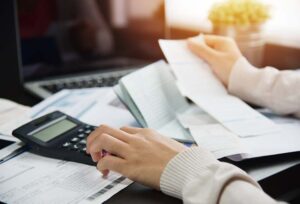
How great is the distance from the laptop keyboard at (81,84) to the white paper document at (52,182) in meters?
0.40

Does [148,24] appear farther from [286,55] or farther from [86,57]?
[286,55]

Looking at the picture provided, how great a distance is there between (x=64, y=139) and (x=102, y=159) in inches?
4.6

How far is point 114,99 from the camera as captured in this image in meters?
0.97

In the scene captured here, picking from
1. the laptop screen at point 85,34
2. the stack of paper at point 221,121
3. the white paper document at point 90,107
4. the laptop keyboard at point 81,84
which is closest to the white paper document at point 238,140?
the stack of paper at point 221,121

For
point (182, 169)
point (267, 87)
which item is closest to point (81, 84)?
point (267, 87)

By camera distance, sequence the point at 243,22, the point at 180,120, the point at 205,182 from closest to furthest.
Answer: the point at 205,182 < the point at 180,120 < the point at 243,22

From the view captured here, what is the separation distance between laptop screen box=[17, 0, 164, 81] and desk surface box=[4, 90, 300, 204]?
2.04ft

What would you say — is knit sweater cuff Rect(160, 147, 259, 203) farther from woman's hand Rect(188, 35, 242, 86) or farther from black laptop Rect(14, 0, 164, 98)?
black laptop Rect(14, 0, 164, 98)

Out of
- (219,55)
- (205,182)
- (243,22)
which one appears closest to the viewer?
(205,182)

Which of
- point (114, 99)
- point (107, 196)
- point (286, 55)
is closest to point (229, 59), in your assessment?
point (114, 99)

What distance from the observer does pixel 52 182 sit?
0.62m

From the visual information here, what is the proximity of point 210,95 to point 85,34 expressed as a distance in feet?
1.49

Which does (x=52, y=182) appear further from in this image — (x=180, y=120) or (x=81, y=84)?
(x=81, y=84)

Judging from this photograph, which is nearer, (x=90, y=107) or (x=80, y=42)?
(x=90, y=107)
